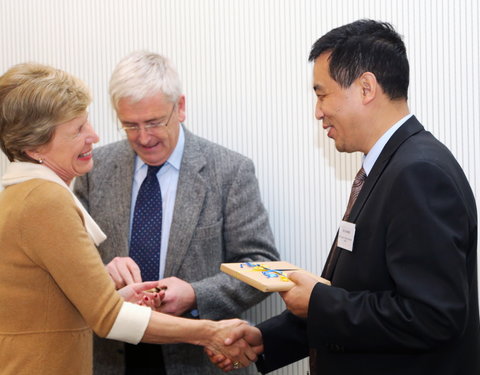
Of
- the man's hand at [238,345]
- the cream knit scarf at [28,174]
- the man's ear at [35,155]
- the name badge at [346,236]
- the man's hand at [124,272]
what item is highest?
the man's ear at [35,155]

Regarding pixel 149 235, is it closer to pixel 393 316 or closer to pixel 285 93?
pixel 285 93

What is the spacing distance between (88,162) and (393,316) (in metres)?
1.16

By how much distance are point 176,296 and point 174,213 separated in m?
0.38

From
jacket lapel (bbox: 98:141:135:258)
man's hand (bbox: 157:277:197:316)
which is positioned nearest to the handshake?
man's hand (bbox: 157:277:197:316)

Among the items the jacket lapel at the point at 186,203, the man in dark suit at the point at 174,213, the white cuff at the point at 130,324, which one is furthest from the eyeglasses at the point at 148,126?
the white cuff at the point at 130,324

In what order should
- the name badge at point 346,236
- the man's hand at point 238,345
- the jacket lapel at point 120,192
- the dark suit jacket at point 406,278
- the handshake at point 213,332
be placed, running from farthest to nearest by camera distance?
the jacket lapel at point 120,192 → the man's hand at point 238,345 → the handshake at point 213,332 → the name badge at point 346,236 → the dark suit jacket at point 406,278

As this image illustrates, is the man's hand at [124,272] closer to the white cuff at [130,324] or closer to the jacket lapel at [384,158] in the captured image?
the white cuff at [130,324]

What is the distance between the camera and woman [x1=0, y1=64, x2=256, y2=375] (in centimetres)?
185

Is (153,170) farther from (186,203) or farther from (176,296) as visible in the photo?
(176,296)

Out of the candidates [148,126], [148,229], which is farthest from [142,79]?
[148,229]

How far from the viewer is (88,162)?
86.2 inches

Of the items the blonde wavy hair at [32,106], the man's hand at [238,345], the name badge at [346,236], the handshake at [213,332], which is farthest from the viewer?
the man's hand at [238,345]

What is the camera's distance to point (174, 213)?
2621 millimetres

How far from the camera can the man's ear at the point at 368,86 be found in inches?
74.1
